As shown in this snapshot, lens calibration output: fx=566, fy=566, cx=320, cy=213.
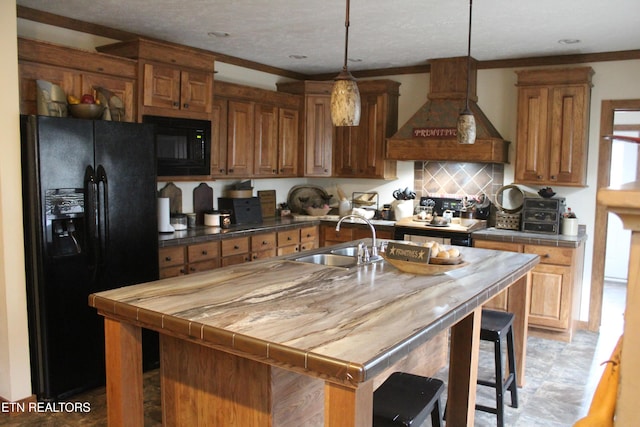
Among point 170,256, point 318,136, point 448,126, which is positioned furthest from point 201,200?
point 448,126

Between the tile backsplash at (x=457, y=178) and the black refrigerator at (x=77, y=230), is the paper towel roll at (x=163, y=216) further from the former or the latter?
the tile backsplash at (x=457, y=178)

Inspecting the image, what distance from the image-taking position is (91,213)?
144 inches

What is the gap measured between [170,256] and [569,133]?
3616mm

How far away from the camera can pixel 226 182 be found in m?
5.81

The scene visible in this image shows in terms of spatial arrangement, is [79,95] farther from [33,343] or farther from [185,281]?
[185,281]

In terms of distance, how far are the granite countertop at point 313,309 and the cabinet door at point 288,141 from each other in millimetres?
2805

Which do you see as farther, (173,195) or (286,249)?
(286,249)

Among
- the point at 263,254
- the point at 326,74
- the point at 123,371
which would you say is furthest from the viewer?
the point at 326,74

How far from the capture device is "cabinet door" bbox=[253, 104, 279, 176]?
18.7ft

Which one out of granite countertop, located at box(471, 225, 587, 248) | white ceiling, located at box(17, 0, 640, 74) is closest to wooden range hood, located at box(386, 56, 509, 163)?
→ white ceiling, located at box(17, 0, 640, 74)

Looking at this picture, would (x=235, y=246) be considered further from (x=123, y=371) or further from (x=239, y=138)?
(x=123, y=371)

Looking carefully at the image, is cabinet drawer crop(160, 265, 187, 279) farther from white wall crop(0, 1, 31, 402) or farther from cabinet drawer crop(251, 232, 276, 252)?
white wall crop(0, 1, 31, 402)

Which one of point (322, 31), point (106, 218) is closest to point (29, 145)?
point (106, 218)

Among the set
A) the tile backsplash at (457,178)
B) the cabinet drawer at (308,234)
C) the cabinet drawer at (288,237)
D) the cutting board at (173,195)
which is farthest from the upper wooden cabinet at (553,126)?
the cutting board at (173,195)
